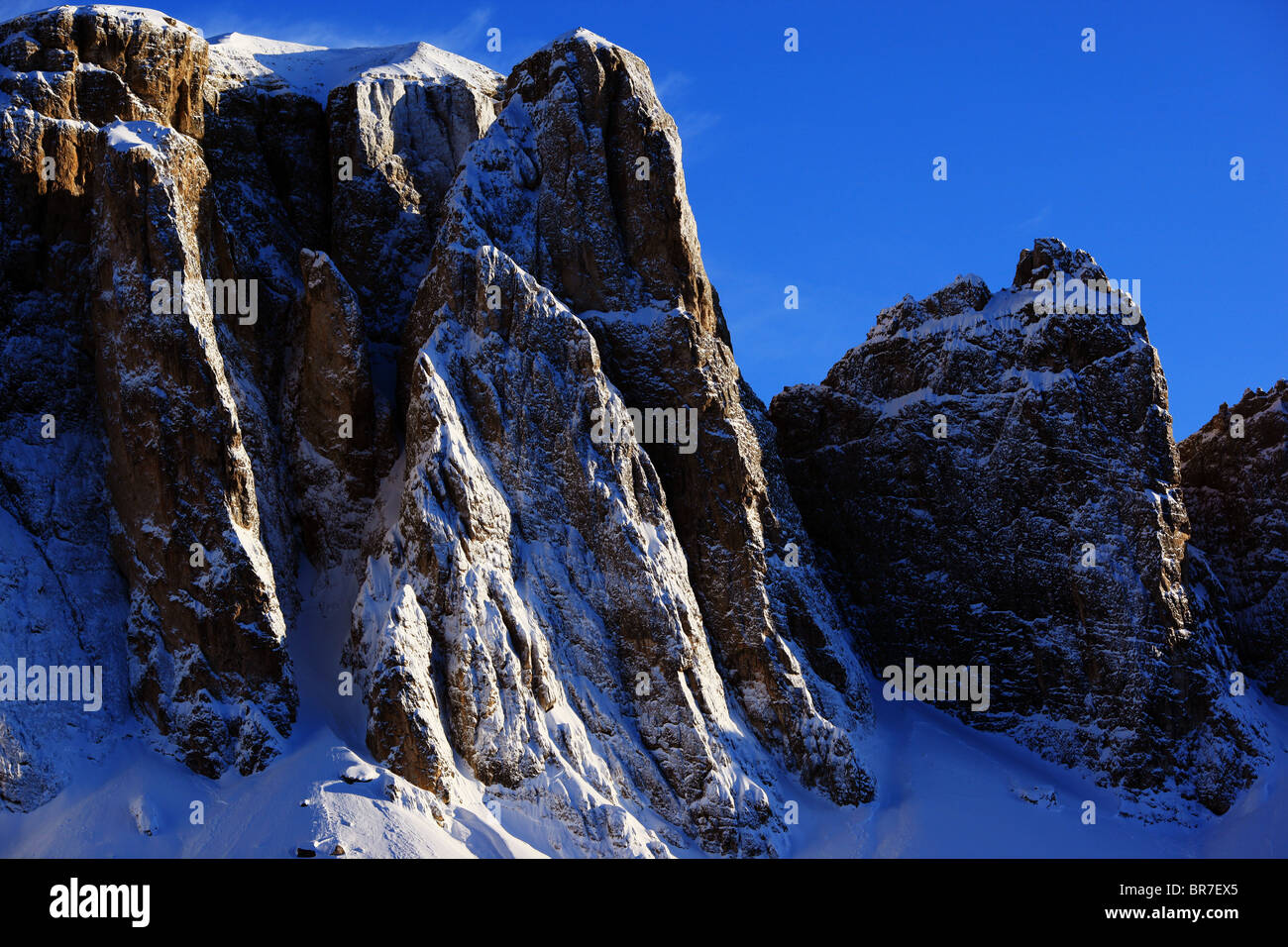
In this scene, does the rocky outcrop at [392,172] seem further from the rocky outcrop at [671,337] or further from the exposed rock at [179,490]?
the exposed rock at [179,490]

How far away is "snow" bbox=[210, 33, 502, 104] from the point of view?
321ft

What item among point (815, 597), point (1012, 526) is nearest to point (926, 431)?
point (1012, 526)

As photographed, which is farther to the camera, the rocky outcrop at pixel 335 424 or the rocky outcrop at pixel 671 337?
the rocky outcrop at pixel 671 337

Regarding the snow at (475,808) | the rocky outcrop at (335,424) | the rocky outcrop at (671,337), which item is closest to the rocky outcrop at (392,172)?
the rocky outcrop at (671,337)

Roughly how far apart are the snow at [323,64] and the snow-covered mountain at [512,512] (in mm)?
465

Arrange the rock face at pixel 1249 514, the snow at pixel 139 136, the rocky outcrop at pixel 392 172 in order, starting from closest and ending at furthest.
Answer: the snow at pixel 139 136 < the rocky outcrop at pixel 392 172 < the rock face at pixel 1249 514

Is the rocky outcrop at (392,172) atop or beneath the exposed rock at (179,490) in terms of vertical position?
atop

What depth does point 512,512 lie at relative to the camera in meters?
78.9

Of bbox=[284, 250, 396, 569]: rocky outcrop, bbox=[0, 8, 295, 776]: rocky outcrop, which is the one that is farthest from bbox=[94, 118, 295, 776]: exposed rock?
bbox=[284, 250, 396, 569]: rocky outcrop

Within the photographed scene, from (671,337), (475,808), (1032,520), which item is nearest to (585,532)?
(671,337)

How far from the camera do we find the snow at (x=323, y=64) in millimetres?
97938

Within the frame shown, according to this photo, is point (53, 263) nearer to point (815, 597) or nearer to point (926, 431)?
point (815, 597)

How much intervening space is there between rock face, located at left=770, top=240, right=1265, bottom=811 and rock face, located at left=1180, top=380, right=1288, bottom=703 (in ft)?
15.3

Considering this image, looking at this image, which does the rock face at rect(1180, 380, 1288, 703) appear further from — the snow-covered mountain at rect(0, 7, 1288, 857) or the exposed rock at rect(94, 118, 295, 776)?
the exposed rock at rect(94, 118, 295, 776)
